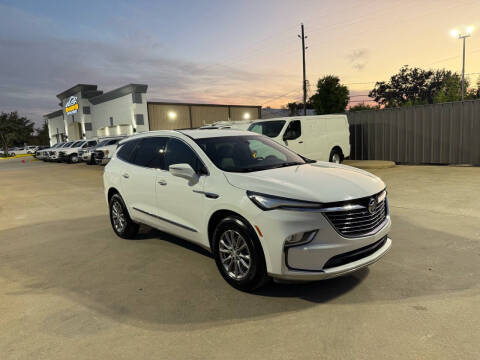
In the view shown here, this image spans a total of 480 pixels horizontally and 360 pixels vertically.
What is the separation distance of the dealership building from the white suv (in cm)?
2954

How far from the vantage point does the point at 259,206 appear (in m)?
3.19

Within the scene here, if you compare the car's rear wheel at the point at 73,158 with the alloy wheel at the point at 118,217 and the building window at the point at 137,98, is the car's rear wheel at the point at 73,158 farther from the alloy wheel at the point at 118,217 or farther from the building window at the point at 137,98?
the alloy wheel at the point at 118,217

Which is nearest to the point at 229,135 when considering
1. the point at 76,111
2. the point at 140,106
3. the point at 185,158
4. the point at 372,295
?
the point at 185,158

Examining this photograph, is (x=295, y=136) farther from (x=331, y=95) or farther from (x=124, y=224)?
(x=331, y=95)

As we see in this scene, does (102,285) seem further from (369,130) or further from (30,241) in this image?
A: (369,130)

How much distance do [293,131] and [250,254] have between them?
8.80 meters

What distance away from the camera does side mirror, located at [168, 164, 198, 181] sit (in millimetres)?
3869

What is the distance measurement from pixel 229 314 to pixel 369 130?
1458 cm

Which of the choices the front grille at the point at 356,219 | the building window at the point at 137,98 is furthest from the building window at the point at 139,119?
the front grille at the point at 356,219

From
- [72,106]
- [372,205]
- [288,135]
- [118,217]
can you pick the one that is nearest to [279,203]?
[372,205]

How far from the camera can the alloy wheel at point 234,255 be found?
347 cm

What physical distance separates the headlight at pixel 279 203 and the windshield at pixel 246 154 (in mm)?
703

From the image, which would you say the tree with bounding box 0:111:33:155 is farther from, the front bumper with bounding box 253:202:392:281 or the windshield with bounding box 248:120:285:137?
the front bumper with bounding box 253:202:392:281

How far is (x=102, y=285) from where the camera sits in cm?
395
